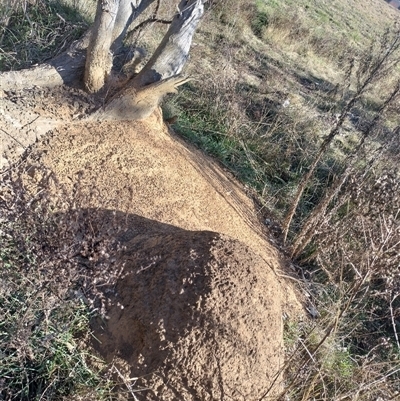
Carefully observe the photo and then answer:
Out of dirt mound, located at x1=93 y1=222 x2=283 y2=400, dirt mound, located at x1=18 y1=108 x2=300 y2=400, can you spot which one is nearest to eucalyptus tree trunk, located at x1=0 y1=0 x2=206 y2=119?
dirt mound, located at x1=18 y1=108 x2=300 y2=400

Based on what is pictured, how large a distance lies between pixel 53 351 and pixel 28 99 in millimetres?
1992

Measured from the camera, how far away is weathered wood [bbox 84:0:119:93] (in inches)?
139

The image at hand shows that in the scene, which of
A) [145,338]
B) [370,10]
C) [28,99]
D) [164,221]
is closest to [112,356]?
[145,338]

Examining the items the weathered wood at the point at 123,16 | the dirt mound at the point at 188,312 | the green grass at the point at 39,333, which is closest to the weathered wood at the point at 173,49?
the weathered wood at the point at 123,16

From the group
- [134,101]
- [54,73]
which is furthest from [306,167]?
[54,73]

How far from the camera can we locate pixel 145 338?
7.55 ft

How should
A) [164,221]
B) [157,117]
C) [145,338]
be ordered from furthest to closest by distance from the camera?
[157,117], [164,221], [145,338]

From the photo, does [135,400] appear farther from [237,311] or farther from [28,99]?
[28,99]

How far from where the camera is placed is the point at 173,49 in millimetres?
3910

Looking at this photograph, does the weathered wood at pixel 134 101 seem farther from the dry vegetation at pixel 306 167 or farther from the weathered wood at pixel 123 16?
the dry vegetation at pixel 306 167

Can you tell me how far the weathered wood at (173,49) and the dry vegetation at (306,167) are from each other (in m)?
0.99

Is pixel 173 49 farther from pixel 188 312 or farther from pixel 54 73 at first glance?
pixel 188 312

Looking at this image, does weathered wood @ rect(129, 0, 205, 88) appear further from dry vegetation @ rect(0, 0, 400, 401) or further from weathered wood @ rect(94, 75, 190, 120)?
dry vegetation @ rect(0, 0, 400, 401)

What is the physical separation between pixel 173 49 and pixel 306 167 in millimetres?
2880
